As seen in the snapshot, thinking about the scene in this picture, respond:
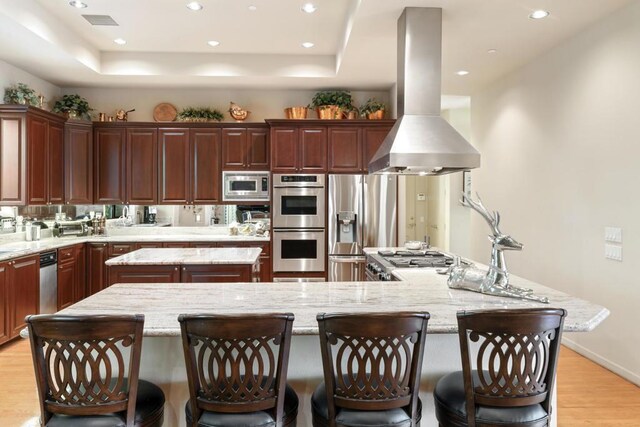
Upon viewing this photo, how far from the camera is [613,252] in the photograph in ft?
12.4

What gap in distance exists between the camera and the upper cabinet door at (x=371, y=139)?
611cm

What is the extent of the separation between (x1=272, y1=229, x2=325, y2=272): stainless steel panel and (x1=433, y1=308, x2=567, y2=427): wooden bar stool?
4226 mm

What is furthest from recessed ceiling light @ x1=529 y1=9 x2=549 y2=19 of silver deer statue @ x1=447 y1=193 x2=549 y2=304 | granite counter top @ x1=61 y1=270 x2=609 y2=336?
granite counter top @ x1=61 y1=270 x2=609 y2=336

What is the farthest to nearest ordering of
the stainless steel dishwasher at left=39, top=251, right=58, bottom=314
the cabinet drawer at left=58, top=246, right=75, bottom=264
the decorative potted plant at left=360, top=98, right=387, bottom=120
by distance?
1. the decorative potted plant at left=360, top=98, right=387, bottom=120
2. the cabinet drawer at left=58, top=246, right=75, bottom=264
3. the stainless steel dishwasher at left=39, top=251, right=58, bottom=314

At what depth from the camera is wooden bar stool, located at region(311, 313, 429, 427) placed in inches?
67.0

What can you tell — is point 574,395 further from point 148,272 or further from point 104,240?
point 104,240

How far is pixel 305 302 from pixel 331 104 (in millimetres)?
4347

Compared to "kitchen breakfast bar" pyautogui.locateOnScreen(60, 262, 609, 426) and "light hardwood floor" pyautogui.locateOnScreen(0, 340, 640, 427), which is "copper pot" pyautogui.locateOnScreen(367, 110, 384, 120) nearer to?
"light hardwood floor" pyautogui.locateOnScreen(0, 340, 640, 427)

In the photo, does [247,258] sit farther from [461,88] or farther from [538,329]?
[461,88]

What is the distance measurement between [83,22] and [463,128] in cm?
633

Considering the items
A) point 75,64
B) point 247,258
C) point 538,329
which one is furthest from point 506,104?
point 75,64

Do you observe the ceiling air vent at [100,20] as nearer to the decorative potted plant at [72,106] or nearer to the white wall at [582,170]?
the decorative potted plant at [72,106]

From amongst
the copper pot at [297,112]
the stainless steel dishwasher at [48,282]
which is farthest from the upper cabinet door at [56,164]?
the copper pot at [297,112]

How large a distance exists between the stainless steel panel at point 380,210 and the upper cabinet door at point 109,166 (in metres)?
3.26
